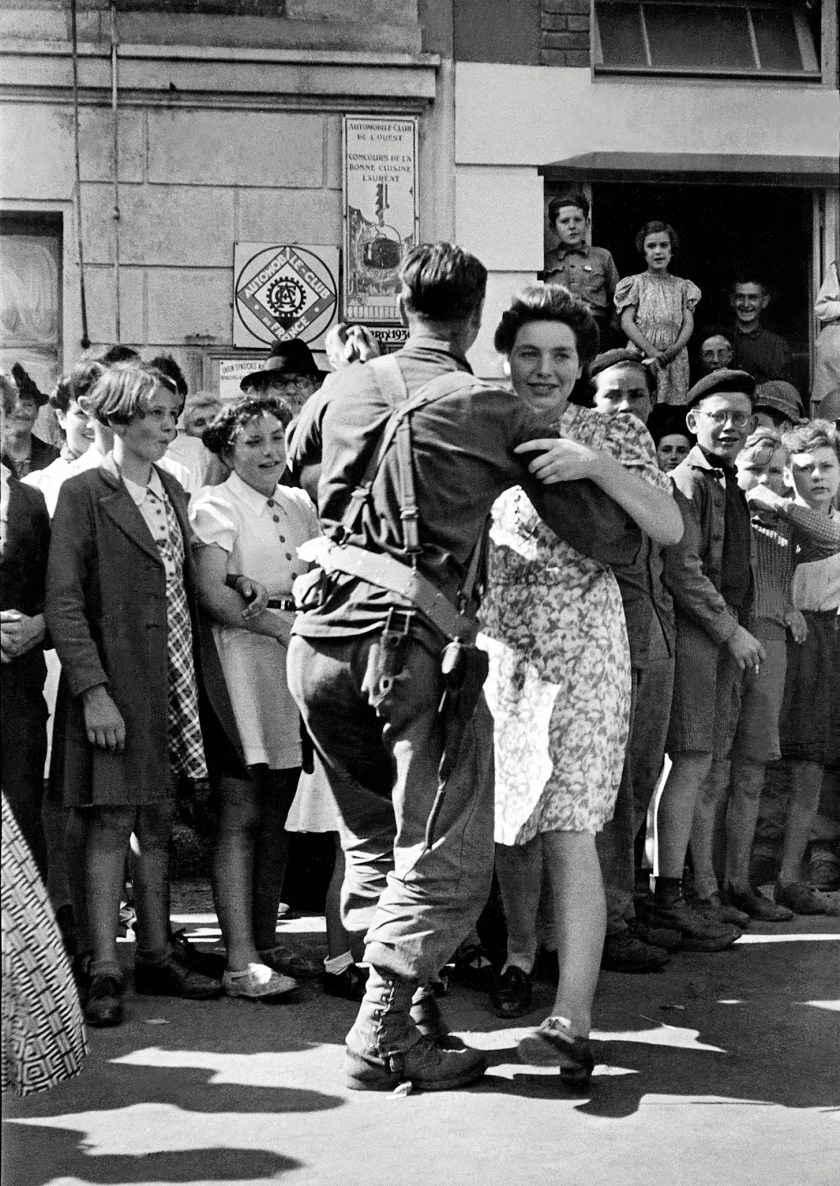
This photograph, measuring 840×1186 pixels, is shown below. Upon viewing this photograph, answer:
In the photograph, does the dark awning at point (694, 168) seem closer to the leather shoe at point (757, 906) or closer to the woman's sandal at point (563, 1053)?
the leather shoe at point (757, 906)

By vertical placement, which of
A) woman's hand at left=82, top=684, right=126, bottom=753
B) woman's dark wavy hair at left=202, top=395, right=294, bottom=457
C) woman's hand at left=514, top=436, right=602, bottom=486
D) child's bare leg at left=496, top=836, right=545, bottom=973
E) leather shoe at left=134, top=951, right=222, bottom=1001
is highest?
woman's dark wavy hair at left=202, top=395, right=294, bottom=457

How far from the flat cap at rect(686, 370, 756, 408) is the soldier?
209 centimetres

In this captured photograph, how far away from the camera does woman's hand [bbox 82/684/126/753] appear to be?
4.48 meters

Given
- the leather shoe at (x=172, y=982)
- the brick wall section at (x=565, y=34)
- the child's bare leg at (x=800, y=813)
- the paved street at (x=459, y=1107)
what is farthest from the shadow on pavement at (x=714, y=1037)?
the brick wall section at (x=565, y=34)

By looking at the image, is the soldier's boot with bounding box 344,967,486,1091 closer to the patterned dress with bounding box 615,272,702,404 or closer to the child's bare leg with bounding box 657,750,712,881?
the child's bare leg with bounding box 657,750,712,881

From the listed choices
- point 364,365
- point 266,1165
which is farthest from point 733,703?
point 266,1165

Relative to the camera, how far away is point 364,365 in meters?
3.90

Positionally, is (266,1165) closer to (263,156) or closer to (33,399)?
(33,399)

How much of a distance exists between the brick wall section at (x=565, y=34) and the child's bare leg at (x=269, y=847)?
232cm

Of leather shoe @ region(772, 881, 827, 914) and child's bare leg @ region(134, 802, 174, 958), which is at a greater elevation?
child's bare leg @ region(134, 802, 174, 958)

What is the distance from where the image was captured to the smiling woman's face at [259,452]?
16.3ft

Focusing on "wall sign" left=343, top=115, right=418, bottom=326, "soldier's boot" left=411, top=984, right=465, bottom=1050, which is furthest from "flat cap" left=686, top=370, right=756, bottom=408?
"soldier's boot" left=411, top=984, right=465, bottom=1050

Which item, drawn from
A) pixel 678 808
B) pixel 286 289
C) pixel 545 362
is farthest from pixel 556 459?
pixel 286 289

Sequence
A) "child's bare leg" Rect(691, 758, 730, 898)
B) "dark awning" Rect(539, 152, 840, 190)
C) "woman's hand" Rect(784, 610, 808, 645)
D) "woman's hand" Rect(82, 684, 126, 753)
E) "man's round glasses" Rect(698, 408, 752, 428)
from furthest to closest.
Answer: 1. "woman's hand" Rect(784, 610, 808, 645)
2. "child's bare leg" Rect(691, 758, 730, 898)
3. "man's round glasses" Rect(698, 408, 752, 428)
4. "dark awning" Rect(539, 152, 840, 190)
5. "woman's hand" Rect(82, 684, 126, 753)
